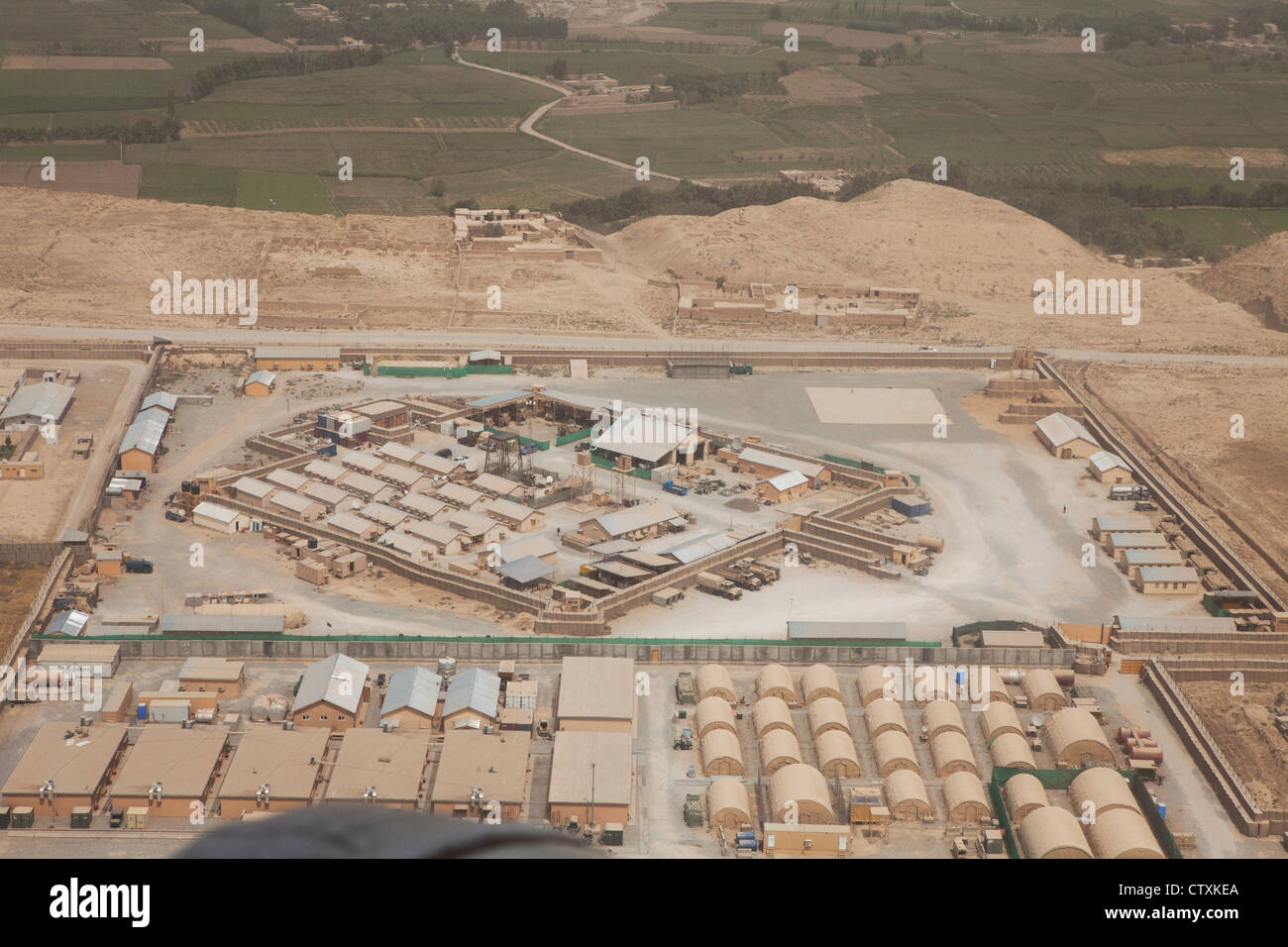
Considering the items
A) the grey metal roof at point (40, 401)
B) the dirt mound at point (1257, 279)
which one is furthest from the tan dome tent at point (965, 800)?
the dirt mound at point (1257, 279)

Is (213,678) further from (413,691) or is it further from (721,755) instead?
Answer: (721,755)

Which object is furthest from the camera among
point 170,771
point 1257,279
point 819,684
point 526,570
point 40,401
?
point 1257,279

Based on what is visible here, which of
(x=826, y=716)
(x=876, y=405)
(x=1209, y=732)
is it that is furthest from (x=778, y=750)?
(x=876, y=405)

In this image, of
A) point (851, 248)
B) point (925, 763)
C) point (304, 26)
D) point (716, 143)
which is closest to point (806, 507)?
point (925, 763)

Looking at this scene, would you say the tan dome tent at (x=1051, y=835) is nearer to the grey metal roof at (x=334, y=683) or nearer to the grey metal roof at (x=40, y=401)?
the grey metal roof at (x=334, y=683)

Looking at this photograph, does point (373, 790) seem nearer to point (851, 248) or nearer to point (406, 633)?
point (406, 633)

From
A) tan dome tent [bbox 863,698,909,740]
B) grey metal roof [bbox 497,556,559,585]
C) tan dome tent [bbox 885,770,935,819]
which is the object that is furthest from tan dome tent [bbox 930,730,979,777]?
grey metal roof [bbox 497,556,559,585]
